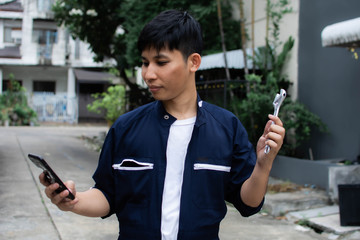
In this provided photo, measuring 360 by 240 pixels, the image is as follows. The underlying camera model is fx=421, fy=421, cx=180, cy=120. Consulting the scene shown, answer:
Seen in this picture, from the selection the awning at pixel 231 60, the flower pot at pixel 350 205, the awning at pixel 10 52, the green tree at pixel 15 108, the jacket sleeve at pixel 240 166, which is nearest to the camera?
the jacket sleeve at pixel 240 166

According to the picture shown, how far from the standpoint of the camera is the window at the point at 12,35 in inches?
1002

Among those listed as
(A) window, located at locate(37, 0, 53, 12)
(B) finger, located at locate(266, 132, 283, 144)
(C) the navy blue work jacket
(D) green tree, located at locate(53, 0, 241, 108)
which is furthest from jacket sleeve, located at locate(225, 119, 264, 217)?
(A) window, located at locate(37, 0, 53, 12)

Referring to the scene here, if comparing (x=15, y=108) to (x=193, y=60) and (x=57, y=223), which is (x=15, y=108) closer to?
(x=57, y=223)

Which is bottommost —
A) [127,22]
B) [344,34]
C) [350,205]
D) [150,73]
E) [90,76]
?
[350,205]

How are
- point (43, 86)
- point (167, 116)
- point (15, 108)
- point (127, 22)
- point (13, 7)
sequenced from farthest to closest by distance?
point (43, 86)
point (13, 7)
point (15, 108)
point (127, 22)
point (167, 116)

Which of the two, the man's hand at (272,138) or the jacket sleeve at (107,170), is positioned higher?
the man's hand at (272,138)

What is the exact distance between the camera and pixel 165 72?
163 centimetres

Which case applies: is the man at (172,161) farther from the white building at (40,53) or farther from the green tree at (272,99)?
the white building at (40,53)

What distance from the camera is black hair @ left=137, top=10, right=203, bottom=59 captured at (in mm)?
1637

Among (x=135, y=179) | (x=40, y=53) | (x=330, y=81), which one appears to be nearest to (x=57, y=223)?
(x=135, y=179)

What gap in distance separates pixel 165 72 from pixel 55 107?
22526mm

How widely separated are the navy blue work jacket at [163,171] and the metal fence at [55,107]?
2216 centimetres

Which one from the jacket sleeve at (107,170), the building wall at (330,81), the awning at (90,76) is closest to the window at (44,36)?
the awning at (90,76)

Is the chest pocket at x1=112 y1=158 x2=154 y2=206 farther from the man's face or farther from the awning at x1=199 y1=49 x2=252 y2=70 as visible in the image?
the awning at x1=199 y1=49 x2=252 y2=70
